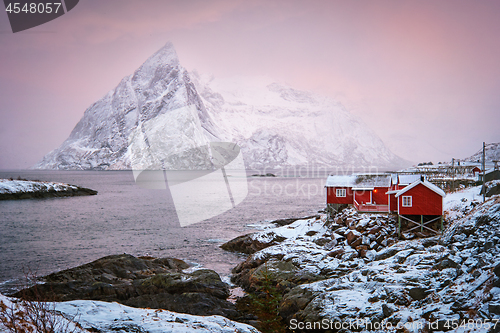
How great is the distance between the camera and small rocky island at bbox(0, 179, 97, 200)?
73812 millimetres

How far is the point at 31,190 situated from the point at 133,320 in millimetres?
83284

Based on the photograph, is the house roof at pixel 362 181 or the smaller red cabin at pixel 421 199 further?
the house roof at pixel 362 181

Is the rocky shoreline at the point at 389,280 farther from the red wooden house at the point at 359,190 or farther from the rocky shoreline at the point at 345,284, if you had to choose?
the red wooden house at the point at 359,190

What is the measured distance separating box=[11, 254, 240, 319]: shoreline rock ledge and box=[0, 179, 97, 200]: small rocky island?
220 feet

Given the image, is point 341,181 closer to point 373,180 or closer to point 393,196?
point 373,180

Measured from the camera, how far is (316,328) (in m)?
14.9

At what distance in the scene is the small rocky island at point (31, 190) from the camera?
73812 mm

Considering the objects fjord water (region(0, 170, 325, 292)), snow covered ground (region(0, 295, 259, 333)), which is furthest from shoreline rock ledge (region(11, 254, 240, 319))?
snow covered ground (region(0, 295, 259, 333))

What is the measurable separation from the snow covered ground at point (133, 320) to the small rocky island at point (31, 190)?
78.0 m

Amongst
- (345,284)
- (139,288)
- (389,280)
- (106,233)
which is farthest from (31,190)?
(389,280)

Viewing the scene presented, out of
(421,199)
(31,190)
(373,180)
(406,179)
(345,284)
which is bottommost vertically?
(31,190)

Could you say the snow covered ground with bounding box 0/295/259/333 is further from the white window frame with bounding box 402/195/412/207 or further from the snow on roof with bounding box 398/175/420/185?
the snow on roof with bounding box 398/175/420/185

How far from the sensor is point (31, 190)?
254 ft

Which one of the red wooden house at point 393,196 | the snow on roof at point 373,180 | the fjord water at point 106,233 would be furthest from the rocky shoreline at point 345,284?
the snow on roof at point 373,180
